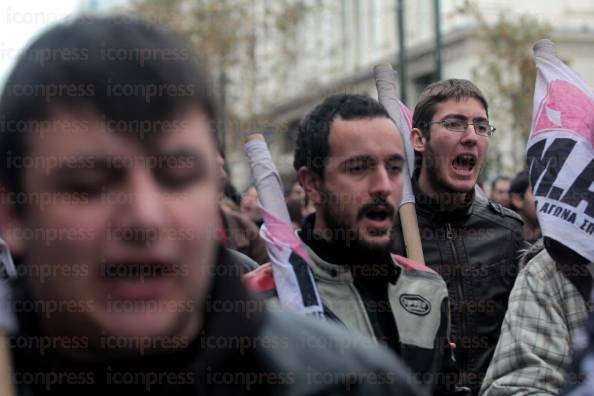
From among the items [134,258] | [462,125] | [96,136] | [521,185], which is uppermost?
[96,136]

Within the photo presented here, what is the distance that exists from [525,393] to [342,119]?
0.91m

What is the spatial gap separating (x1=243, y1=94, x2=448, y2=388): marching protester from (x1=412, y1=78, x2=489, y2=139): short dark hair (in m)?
1.17

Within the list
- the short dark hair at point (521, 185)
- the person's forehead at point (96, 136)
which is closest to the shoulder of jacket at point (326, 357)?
the person's forehead at point (96, 136)

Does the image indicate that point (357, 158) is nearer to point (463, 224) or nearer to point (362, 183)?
point (362, 183)

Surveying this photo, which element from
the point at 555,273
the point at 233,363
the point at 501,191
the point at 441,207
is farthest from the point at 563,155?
the point at 501,191

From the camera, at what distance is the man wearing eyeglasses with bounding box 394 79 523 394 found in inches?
174

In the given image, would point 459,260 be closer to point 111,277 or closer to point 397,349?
point 397,349

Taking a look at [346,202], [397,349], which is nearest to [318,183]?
[346,202]

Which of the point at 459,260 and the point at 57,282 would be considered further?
the point at 459,260

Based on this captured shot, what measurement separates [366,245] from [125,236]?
1.91 meters

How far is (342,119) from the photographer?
3447mm

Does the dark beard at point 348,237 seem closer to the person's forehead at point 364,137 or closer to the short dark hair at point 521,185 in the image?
the person's forehead at point 364,137

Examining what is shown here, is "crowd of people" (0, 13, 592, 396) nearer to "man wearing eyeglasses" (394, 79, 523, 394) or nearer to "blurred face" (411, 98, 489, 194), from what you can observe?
"man wearing eyeglasses" (394, 79, 523, 394)

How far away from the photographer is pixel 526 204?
25.7 feet
